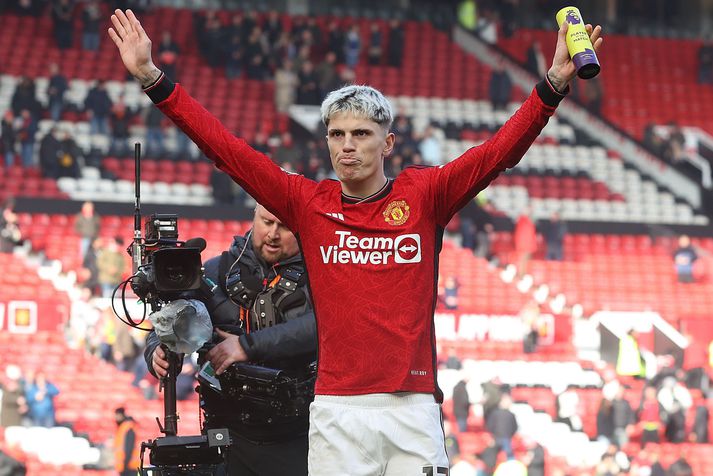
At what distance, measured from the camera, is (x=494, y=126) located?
24750mm

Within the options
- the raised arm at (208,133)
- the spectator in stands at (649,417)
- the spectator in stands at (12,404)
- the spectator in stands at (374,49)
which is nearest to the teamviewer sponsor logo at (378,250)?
the raised arm at (208,133)

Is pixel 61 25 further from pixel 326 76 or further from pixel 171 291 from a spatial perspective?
pixel 171 291

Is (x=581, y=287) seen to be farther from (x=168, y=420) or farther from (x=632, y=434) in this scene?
(x=168, y=420)

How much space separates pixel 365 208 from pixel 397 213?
10 cm

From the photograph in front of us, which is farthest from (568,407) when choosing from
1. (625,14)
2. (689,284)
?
(625,14)

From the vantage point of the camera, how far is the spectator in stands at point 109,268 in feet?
57.9

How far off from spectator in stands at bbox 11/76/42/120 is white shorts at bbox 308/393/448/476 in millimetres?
17848

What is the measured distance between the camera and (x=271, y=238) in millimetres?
5512

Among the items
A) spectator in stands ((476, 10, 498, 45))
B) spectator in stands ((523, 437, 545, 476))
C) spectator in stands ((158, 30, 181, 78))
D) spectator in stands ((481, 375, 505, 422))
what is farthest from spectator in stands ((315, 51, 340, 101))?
spectator in stands ((523, 437, 545, 476))

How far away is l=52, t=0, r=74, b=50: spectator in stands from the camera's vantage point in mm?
23891

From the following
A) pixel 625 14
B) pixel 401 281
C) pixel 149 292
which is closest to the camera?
pixel 401 281

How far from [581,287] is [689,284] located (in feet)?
5.93

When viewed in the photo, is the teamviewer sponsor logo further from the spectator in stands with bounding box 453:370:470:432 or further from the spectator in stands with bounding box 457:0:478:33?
the spectator in stands with bounding box 457:0:478:33

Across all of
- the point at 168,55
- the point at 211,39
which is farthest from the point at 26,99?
the point at 211,39
